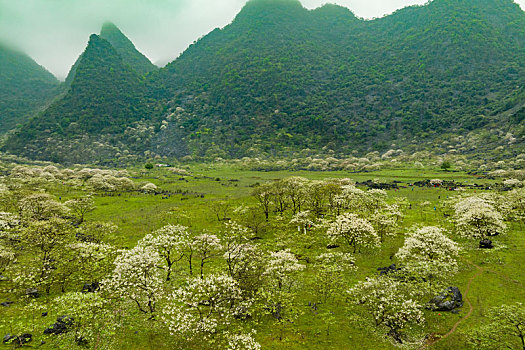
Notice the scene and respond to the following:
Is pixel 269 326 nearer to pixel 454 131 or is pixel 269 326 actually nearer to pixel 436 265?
pixel 436 265

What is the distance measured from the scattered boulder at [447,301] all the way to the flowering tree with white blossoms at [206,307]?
20.7m

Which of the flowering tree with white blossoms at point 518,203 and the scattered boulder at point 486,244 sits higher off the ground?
the flowering tree with white blossoms at point 518,203

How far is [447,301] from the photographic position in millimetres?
27750

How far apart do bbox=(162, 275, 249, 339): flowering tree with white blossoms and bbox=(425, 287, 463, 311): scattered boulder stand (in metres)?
20.7

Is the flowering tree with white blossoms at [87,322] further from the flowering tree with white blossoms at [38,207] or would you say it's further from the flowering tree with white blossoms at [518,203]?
the flowering tree with white blossoms at [518,203]

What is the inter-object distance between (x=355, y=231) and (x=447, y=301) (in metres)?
15.0

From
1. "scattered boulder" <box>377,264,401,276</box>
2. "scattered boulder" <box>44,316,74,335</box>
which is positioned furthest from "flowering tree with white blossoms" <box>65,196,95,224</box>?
"scattered boulder" <box>377,264,401,276</box>

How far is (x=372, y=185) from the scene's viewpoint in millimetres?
108500

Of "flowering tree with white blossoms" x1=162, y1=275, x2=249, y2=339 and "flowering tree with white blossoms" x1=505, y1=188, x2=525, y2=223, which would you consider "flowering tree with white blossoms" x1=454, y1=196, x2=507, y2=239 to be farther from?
"flowering tree with white blossoms" x1=162, y1=275, x2=249, y2=339

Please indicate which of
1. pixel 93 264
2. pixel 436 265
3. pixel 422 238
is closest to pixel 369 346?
pixel 436 265

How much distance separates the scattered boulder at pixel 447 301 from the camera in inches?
1081

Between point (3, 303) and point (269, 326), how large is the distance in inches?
1157

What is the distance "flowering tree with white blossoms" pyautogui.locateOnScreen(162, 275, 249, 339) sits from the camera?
21875mm

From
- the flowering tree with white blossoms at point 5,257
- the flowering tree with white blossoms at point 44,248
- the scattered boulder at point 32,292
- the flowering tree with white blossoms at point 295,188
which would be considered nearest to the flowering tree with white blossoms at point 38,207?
the flowering tree with white blossoms at point 5,257
